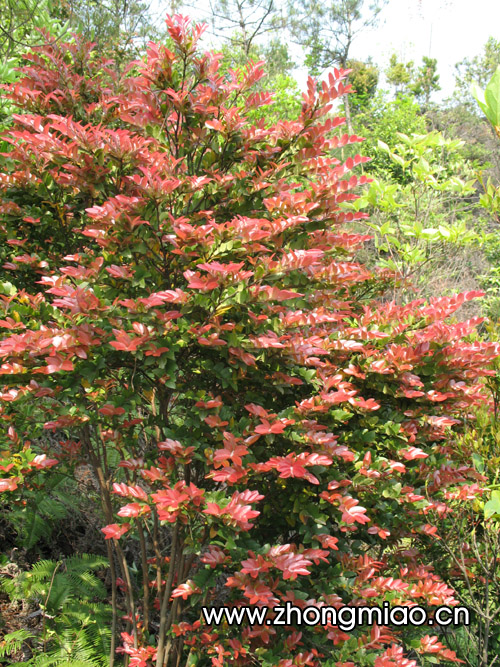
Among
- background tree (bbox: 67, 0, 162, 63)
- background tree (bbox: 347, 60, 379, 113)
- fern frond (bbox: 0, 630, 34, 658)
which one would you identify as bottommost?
fern frond (bbox: 0, 630, 34, 658)

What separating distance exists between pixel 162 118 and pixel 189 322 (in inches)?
36.1

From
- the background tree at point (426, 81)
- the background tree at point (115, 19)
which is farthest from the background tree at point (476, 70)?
the background tree at point (115, 19)

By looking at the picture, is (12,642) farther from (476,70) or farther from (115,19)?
(476,70)

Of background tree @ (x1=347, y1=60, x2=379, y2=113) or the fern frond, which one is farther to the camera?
background tree @ (x1=347, y1=60, x2=379, y2=113)

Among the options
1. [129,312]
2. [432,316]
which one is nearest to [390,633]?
[432,316]

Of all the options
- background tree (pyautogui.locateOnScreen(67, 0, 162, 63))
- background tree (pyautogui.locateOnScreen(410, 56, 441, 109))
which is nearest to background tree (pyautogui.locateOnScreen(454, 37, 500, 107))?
background tree (pyautogui.locateOnScreen(410, 56, 441, 109))

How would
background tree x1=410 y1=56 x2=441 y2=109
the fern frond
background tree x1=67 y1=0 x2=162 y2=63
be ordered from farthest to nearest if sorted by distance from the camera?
background tree x1=410 y1=56 x2=441 y2=109 < background tree x1=67 y1=0 x2=162 y2=63 < the fern frond

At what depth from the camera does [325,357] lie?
2373mm

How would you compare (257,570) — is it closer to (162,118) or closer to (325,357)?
(325,357)

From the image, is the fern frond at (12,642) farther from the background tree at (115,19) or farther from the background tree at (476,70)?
the background tree at (476,70)

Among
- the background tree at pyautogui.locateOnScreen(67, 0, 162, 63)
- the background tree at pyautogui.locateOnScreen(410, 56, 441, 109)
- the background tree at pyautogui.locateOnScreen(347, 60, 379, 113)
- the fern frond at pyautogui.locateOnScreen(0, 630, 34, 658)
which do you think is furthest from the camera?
the background tree at pyautogui.locateOnScreen(410, 56, 441, 109)

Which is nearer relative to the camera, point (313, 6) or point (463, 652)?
point (463, 652)

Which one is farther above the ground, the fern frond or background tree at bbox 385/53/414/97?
background tree at bbox 385/53/414/97

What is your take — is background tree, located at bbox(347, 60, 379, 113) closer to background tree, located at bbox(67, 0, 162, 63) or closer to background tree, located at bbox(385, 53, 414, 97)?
background tree, located at bbox(385, 53, 414, 97)
